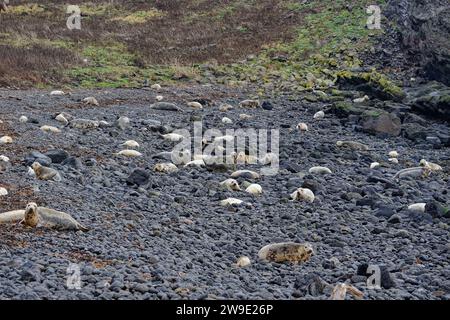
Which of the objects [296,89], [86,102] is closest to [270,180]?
[86,102]

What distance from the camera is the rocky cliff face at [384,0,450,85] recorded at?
16.0 metres

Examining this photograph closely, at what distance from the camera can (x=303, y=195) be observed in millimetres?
7895

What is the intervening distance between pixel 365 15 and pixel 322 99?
8.88 m

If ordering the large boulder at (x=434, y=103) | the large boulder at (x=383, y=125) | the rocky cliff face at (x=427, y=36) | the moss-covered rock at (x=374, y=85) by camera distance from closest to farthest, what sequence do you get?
the large boulder at (x=383, y=125)
the large boulder at (x=434, y=103)
the moss-covered rock at (x=374, y=85)
the rocky cliff face at (x=427, y=36)

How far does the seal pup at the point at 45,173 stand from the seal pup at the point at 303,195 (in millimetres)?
3019

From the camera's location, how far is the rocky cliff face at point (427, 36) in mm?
16047

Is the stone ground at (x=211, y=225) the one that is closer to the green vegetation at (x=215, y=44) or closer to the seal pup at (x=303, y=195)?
the seal pup at (x=303, y=195)

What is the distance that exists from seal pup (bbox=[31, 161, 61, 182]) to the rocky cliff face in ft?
38.0

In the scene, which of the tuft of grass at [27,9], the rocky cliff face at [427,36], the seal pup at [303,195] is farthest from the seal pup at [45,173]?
the tuft of grass at [27,9]

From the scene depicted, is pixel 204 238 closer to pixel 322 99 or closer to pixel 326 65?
pixel 322 99

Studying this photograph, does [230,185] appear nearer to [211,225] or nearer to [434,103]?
[211,225]

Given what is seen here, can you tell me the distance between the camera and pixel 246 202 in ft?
25.2

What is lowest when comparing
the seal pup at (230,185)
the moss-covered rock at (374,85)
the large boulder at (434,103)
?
the seal pup at (230,185)

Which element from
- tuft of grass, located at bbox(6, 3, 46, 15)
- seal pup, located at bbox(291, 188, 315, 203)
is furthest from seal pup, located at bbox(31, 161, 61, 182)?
tuft of grass, located at bbox(6, 3, 46, 15)
